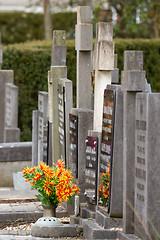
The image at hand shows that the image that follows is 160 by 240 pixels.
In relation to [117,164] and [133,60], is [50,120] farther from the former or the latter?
[133,60]

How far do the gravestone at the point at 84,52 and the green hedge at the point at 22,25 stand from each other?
19507 mm

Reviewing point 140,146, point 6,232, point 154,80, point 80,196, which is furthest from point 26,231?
point 154,80

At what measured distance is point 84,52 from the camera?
29.6ft

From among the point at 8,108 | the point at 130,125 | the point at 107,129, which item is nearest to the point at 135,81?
the point at 130,125

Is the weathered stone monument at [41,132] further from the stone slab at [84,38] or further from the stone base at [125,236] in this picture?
the stone base at [125,236]

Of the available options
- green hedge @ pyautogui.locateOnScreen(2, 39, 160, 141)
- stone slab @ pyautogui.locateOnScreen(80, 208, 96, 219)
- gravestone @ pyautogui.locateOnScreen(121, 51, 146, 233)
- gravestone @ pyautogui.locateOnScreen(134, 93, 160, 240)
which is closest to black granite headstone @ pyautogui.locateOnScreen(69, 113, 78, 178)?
stone slab @ pyautogui.locateOnScreen(80, 208, 96, 219)

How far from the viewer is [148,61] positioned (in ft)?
55.7

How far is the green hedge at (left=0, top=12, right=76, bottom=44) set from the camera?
2883 cm

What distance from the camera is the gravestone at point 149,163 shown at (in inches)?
255

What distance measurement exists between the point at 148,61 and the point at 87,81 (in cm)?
812

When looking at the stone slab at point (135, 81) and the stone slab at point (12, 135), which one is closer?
the stone slab at point (135, 81)

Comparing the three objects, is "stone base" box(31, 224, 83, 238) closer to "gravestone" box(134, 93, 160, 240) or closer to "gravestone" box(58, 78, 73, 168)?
"gravestone" box(134, 93, 160, 240)

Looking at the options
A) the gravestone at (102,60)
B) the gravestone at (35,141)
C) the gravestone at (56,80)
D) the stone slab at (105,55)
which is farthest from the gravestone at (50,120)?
the stone slab at (105,55)

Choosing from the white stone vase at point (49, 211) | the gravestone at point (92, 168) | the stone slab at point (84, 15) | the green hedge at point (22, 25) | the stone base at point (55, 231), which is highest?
the green hedge at point (22, 25)
